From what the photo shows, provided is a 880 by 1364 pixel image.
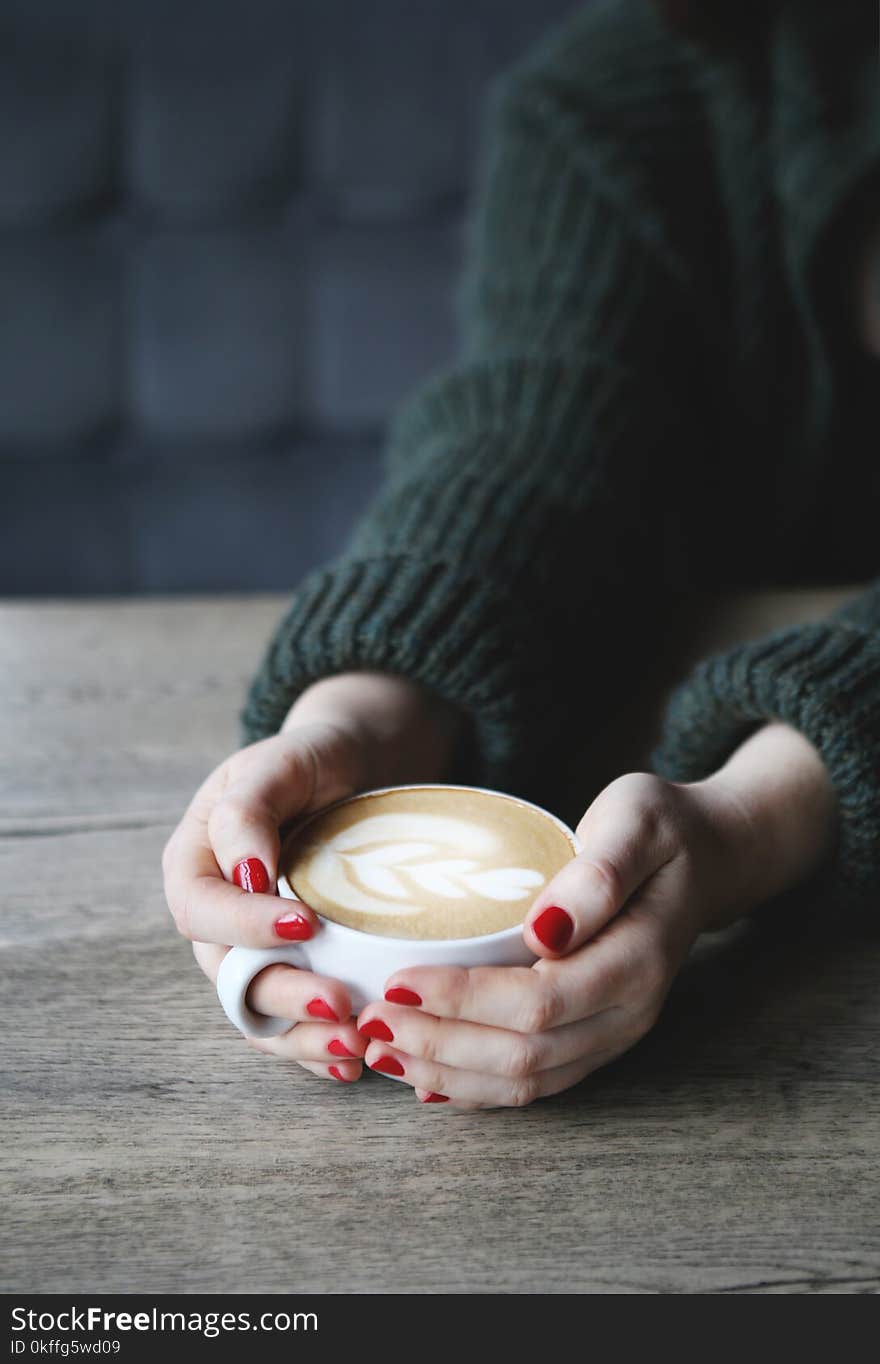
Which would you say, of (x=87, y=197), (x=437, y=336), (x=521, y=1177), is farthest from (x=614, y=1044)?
(x=87, y=197)

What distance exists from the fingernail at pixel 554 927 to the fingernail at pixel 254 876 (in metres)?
0.10

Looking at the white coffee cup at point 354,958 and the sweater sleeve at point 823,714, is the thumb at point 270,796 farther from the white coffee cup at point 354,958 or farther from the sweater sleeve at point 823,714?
the sweater sleeve at point 823,714

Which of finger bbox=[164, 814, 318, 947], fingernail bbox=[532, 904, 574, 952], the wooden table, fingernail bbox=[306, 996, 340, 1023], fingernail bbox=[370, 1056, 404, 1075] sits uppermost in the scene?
fingernail bbox=[532, 904, 574, 952]

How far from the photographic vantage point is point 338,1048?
1.33 feet

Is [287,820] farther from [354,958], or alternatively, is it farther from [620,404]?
[620,404]

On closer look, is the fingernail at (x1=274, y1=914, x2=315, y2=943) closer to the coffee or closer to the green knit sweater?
the coffee

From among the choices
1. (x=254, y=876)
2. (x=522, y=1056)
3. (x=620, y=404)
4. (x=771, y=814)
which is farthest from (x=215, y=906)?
(x=620, y=404)

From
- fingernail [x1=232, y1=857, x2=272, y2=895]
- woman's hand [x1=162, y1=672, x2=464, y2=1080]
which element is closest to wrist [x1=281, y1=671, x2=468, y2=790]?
woman's hand [x1=162, y1=672, x2=464, y2=1080]

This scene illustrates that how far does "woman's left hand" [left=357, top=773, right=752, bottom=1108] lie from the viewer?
0.39m

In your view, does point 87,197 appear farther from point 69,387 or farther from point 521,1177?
point 521,1177

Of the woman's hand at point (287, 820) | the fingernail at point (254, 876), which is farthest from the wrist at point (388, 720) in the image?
the fingernail at point (254, 876)

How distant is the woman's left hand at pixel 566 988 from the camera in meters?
0.39

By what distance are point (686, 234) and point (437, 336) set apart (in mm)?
479

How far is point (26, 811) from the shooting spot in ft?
2.04
